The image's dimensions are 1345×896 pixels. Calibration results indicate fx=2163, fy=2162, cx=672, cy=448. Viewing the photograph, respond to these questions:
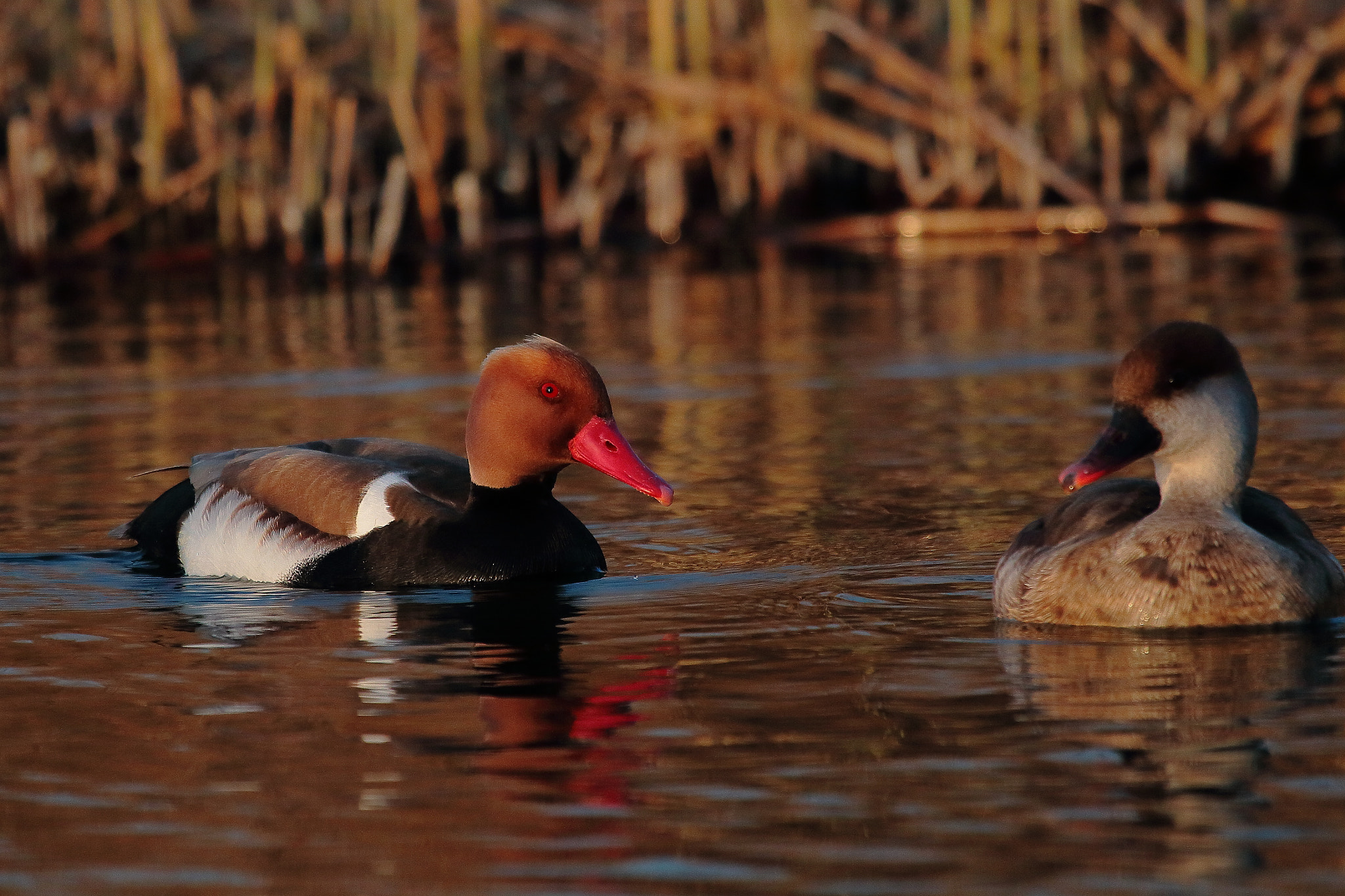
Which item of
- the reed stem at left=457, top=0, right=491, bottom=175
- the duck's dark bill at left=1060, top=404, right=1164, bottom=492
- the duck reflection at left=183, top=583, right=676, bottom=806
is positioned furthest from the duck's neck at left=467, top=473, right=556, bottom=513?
the reed stem at left=457, top=0, right=491, bottom=175

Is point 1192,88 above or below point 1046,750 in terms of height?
above

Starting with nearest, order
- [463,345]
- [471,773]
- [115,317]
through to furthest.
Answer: [471,773] → [463,345] → [115,317]

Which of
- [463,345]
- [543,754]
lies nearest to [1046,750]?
[543,754]

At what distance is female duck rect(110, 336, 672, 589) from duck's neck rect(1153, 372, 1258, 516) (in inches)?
75.4

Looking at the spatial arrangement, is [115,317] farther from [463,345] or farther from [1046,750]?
[1046,750]

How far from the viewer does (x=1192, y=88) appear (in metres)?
21.1

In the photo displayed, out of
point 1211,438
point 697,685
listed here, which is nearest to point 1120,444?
point 1211,438

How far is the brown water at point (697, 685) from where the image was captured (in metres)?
4.65

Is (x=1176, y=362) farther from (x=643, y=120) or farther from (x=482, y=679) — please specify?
(x=643, y=120)

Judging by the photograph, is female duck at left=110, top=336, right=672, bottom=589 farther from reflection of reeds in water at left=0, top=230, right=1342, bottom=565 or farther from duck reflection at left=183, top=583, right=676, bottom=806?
reflection of reeds in water at left=0, top=230, right=1342, bottom=565

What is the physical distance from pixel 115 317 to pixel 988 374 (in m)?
8.26

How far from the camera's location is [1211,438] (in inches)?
272

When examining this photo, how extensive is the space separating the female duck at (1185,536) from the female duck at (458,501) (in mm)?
1678

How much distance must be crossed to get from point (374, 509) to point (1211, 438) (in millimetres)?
3232
